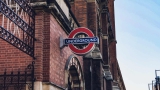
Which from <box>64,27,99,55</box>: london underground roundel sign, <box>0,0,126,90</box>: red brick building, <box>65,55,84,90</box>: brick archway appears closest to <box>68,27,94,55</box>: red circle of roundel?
<box>64,27,99,55</box>: london underground roundel sign

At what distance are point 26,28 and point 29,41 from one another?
0.47 m

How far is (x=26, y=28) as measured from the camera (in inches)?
346

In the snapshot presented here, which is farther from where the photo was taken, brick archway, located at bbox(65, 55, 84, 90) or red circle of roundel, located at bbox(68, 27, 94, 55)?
brick archway, located at bbox(65, 55, 84, 90)

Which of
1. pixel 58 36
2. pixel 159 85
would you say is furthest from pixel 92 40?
pixel 159 85

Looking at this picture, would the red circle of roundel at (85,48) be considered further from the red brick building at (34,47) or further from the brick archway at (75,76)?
the brick archway at (75,76)

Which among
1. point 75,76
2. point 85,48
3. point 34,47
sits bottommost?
point 75,76

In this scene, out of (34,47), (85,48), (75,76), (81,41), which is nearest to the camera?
(34,47)

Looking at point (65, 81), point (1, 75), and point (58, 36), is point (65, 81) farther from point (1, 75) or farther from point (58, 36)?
point (1, 75)

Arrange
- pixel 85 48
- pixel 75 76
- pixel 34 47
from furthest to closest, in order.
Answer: pixel 75 76 < pixel 85 48 < pixel 34 47

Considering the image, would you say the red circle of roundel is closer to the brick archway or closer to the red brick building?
the red brick building

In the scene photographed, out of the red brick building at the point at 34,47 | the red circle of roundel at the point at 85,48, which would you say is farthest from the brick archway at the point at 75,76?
the red circle of roundel at the point at 85,48

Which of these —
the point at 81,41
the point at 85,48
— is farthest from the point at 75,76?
the point at 81,41

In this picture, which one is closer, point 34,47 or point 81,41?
point 34,47

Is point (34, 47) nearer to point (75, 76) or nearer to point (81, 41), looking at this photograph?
point (81, 41)
